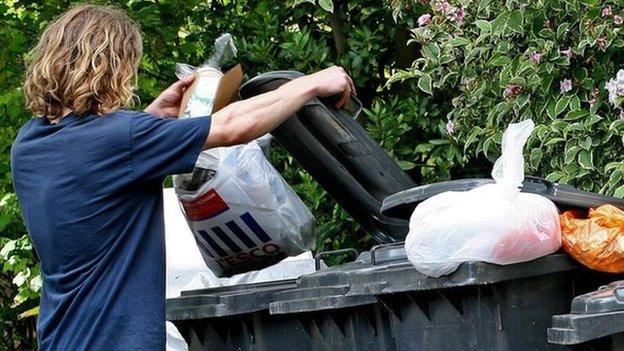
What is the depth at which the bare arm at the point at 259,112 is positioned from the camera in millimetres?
4066

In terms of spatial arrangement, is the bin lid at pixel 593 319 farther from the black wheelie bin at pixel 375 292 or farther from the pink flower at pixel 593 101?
the pink flower at pixel 593 101

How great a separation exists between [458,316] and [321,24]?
3.96 m

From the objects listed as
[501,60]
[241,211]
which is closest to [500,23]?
[501,60]

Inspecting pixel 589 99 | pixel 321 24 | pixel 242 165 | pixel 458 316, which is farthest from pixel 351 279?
pixel 321 24

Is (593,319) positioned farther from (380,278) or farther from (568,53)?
(568,53)

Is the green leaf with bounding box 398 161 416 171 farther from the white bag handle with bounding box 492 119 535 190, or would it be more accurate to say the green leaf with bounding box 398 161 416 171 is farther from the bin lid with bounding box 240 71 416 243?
the white bag handle with bounding box 492 119 535 190

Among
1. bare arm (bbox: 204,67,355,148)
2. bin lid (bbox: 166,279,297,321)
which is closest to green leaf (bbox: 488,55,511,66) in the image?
bin lid (bbox: 166,279,297,321)

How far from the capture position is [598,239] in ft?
13.7

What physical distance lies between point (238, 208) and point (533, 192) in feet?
4.26

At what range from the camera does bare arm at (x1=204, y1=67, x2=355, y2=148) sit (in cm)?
407

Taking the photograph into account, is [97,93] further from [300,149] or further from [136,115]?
[300,149]

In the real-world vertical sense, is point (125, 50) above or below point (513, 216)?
above

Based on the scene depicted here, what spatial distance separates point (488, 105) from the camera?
6359 millimetres

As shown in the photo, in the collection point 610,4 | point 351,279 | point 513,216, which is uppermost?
point 610,4
